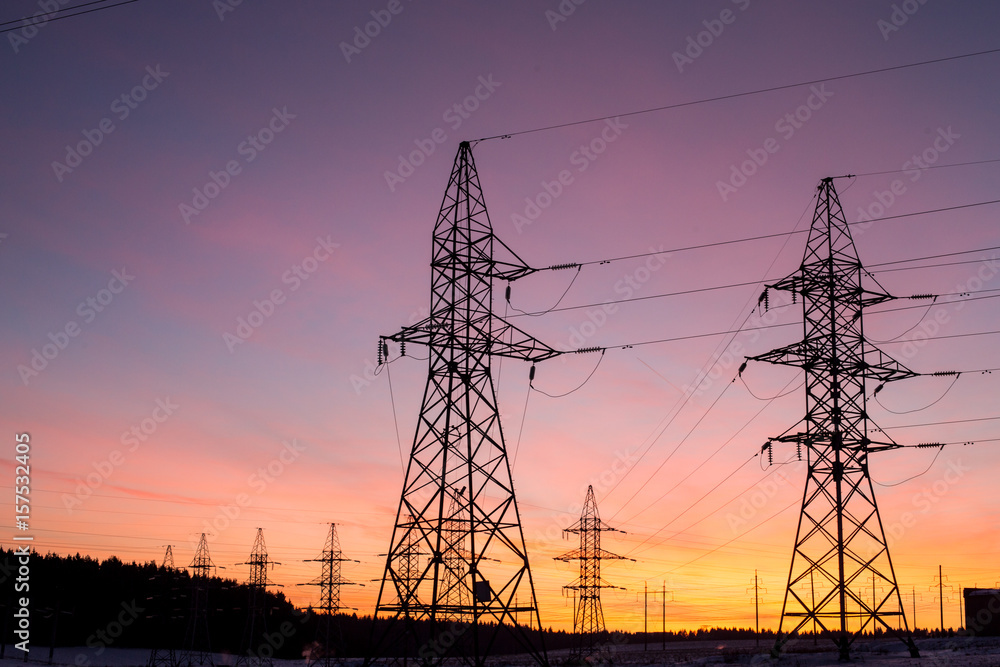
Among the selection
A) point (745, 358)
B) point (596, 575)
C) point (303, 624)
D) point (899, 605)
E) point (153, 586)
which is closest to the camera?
point (899, 605)

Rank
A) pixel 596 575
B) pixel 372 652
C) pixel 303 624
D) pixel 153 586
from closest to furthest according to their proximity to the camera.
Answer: pixel 372 652
pixel 596 575
pixel 153 586
pixel 303 624

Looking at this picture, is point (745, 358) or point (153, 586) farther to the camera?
point (153, 586)

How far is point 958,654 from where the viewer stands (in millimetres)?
41531

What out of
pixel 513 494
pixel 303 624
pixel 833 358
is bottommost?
pixel 303 624

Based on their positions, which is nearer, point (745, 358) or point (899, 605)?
point (899, 605)

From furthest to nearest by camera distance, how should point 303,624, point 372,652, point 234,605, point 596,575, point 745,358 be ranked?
point 303,624 → point 234,605 → point 596,575 → point 745,358 → point 372,652

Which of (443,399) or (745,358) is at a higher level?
(745,358)

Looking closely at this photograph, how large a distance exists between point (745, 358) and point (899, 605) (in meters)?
13.0

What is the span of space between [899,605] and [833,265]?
1615cm

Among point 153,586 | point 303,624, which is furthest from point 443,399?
point 303,624

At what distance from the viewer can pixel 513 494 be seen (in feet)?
114

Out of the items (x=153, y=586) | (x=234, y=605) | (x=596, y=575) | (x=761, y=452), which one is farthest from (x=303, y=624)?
(x=761, y=452)

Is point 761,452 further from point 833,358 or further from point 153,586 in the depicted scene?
point 153,586

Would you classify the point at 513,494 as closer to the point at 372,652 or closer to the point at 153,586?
the point at 372,652
